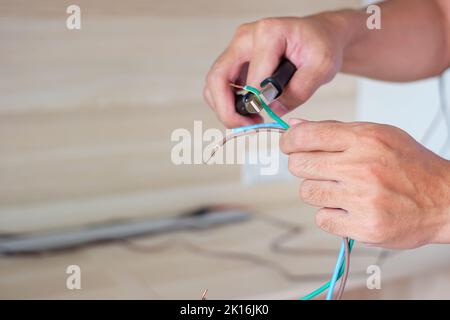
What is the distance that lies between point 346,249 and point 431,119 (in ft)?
2.48

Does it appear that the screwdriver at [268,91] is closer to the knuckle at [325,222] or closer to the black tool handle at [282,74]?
the black tool handle at [282,74]

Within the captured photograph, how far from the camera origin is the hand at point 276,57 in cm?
72

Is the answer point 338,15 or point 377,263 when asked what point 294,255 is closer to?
point 377,263

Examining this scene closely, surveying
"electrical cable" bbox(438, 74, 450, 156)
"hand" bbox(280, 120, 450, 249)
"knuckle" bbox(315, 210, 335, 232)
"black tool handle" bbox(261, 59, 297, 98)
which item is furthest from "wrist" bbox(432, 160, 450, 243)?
"electrical cable" bbox(438, 74, 450, 156)

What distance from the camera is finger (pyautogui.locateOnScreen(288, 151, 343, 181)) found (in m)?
0.56

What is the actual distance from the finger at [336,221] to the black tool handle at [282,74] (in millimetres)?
165

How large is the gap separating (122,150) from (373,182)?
652mm

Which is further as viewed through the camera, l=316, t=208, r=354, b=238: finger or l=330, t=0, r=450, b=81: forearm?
l=330, t=0, r=450, b=81: forearm

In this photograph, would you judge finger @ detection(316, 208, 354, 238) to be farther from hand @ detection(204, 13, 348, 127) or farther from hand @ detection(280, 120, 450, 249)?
hand @ detection(204, 13, 348, 127)

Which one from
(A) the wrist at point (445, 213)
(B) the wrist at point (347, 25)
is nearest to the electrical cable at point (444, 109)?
(B) the wrist at point (347, 25)

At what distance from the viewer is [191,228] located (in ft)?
Result: 3.75

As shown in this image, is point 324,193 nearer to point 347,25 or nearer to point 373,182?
point 373,182

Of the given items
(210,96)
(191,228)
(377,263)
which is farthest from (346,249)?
(191,228)

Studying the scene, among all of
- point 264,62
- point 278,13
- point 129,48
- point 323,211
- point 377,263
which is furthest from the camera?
point 278,13
